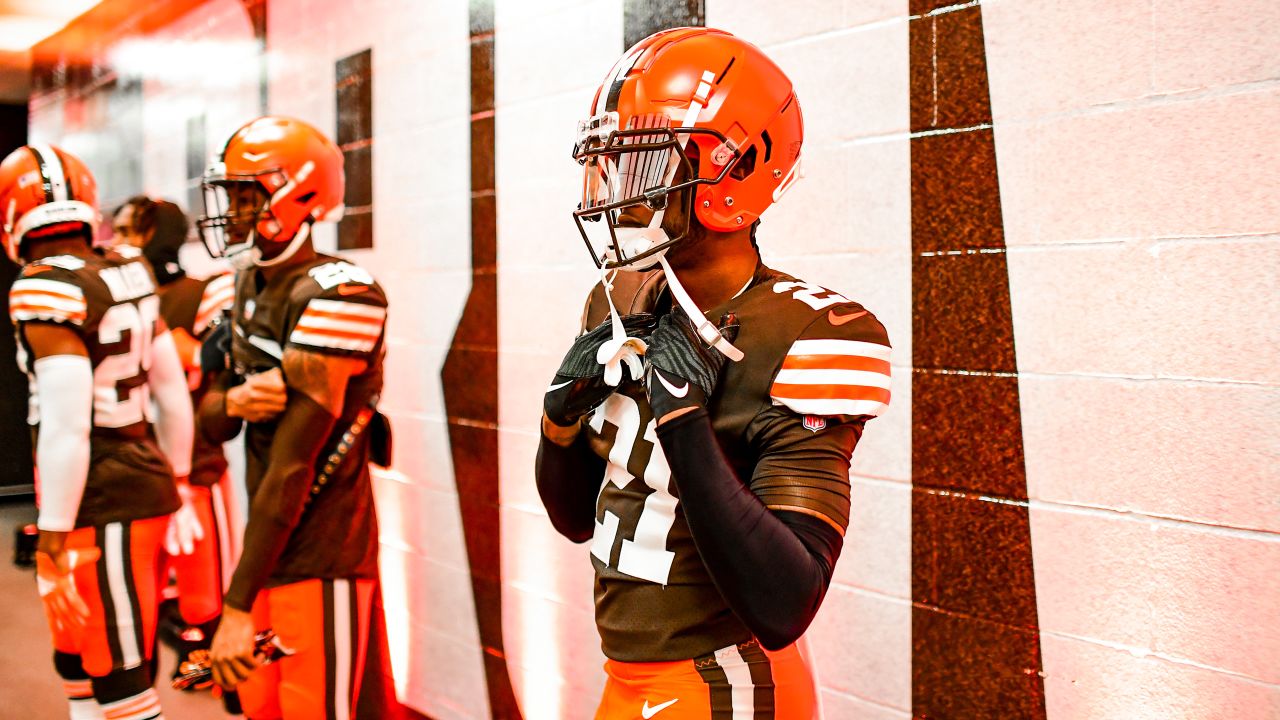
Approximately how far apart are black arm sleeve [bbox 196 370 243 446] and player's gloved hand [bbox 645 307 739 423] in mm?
1374

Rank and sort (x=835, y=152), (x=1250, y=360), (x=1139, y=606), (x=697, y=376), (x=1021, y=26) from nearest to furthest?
(x=697, y=376), (x=1250, y=360), (x=1139, y=606), (x=1021, y=26), (x=835, y=152)

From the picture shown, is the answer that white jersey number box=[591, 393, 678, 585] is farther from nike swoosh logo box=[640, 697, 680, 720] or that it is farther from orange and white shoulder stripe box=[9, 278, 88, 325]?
orange and white shoulder stripe box=[9, 278, 88, 325]

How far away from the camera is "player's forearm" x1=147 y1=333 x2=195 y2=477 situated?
106 inches

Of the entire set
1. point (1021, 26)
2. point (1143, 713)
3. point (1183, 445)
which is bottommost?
point (1143, 713)

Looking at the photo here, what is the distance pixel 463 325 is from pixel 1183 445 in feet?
6.59

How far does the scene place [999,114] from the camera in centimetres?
169

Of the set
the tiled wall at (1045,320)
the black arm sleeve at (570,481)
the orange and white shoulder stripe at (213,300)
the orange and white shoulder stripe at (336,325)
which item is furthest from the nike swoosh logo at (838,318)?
the orange and white shoulder stripe at (213,300)

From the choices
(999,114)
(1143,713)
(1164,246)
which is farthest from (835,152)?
(1143,713)

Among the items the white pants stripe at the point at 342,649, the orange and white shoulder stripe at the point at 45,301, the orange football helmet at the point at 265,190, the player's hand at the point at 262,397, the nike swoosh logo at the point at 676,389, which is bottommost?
the white pants stripe at the point at 342,649

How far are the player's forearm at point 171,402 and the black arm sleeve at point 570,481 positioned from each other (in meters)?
1.80

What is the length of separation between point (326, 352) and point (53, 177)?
119cm

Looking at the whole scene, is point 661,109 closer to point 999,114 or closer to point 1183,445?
point 999,114

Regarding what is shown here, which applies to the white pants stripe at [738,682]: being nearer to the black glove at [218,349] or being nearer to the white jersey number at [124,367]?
the black glove at [218,349]

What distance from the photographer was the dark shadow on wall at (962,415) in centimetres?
170
